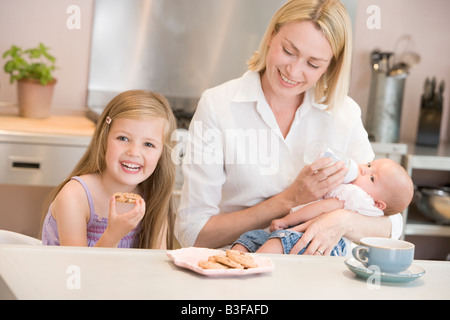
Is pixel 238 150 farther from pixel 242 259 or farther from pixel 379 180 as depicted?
pixel 242 259

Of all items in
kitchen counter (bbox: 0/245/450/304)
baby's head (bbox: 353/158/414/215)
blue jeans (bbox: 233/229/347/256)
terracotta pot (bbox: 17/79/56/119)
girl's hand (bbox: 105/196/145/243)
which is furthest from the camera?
terracotta pot (bbox: 17/79/56/119)

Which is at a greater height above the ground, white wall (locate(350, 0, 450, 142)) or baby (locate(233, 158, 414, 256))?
white wall (locate(350, 0, 450, 142))

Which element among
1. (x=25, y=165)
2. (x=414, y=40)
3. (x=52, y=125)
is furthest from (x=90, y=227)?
(x=414, y=40)

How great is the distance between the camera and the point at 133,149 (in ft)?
5.87

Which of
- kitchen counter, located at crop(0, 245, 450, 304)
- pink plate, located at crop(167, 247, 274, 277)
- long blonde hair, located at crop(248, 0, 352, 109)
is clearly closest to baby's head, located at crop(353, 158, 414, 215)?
long blonde hair, located at crop(248, 0, 352, 109)

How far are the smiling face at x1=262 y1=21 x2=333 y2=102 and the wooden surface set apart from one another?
1.28 meters

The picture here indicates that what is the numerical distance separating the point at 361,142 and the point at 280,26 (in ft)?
1.60

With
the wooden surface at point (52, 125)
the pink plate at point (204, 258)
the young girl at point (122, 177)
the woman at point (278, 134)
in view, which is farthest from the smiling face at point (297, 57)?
the wooden surface at point (52, 125)

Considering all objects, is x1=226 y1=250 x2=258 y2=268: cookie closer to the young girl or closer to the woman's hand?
the young girl

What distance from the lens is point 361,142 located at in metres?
2.10

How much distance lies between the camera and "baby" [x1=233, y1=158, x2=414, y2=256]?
1.83 m

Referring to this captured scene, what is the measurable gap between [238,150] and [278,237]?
361 millimetres
